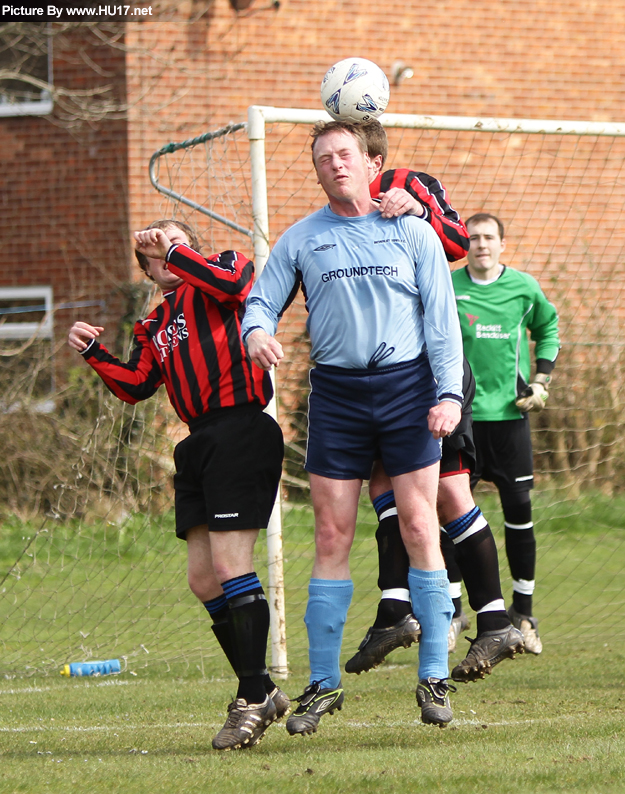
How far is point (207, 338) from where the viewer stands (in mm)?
4289

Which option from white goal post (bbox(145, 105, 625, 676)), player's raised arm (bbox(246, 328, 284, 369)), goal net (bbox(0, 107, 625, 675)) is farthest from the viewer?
goal net (bbox(0, 107, 625, 675))

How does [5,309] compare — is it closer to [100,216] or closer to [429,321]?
[100,216]

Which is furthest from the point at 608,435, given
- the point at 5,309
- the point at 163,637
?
the point at 5,309

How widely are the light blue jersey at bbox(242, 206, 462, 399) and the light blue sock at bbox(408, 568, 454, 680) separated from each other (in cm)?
70

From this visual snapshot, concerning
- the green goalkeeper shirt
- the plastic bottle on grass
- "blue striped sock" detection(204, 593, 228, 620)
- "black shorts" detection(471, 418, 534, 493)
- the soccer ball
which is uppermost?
the soccer ball

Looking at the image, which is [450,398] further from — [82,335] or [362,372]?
[82,335]

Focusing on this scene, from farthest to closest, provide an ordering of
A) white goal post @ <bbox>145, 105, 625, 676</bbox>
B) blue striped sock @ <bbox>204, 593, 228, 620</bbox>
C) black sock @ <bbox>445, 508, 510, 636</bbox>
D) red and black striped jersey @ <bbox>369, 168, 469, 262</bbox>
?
white goal post @ <bbox>145, 105, 625, 676</bbox> < black sock @ <bbox>445, 508, 510, 636</bbox> < blue striped sock @ <bbox>204, 593, 228, 620</bbox> < red and black striped jersey @ <bbox>369, 168, 469, 262</bbox>

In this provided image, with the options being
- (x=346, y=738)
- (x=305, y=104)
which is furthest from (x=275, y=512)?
(x=305, y=104)

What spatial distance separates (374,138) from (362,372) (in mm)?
895

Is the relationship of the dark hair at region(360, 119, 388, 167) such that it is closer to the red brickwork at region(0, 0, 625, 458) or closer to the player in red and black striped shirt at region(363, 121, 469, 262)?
the player in red and black striped shirt at region(363, 121, 469, 262)

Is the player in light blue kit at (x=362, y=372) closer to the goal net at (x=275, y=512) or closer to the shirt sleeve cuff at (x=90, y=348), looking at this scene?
the shirt sleeve cuff at (x=90, y=348)

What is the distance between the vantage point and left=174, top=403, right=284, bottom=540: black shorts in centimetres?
409

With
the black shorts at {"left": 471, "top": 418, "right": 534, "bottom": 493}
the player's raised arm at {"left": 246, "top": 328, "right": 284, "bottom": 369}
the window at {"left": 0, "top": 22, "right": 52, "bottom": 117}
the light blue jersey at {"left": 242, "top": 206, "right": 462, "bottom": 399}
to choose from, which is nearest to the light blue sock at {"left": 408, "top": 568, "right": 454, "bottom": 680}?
the light blue jersey at {"left": 242, "top": 206, "right": 462, "bottom": 399}

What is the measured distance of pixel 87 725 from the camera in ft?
15.6
